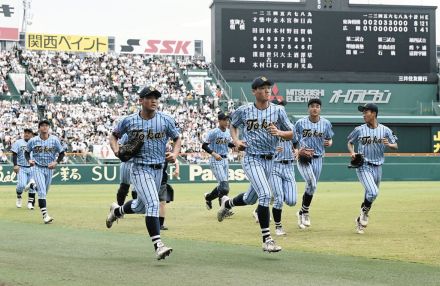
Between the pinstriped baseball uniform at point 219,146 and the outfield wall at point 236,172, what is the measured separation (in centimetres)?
2031

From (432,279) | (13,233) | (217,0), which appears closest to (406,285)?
(432,279)

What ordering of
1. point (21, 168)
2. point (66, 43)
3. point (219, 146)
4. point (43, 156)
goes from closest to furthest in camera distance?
point (43, 156) < point (219, 146) < point (21, 168) < point (66, 43)

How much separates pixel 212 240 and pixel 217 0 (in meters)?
36.6

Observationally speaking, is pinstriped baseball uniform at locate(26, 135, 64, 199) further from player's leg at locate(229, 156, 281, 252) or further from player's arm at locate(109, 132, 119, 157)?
player's leg at locate(229, 156, 281, 252)

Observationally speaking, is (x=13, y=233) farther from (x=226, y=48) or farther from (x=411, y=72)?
(x=411, y=72)

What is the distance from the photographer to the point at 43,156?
1752cm

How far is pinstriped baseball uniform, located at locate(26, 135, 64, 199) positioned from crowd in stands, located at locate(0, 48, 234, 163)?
26.0 meters

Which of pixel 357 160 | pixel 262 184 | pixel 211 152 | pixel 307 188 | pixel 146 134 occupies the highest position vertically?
pixel 146 134

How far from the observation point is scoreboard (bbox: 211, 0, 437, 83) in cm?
4806

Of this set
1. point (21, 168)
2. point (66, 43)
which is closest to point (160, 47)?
point (66, 43)

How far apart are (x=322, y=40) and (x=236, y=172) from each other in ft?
37.7

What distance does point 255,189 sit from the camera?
11.2 metres

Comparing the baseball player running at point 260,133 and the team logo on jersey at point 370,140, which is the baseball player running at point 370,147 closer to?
the team logo on jersey at point 370,140

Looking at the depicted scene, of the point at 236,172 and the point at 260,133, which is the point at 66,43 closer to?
the point at 236,172
